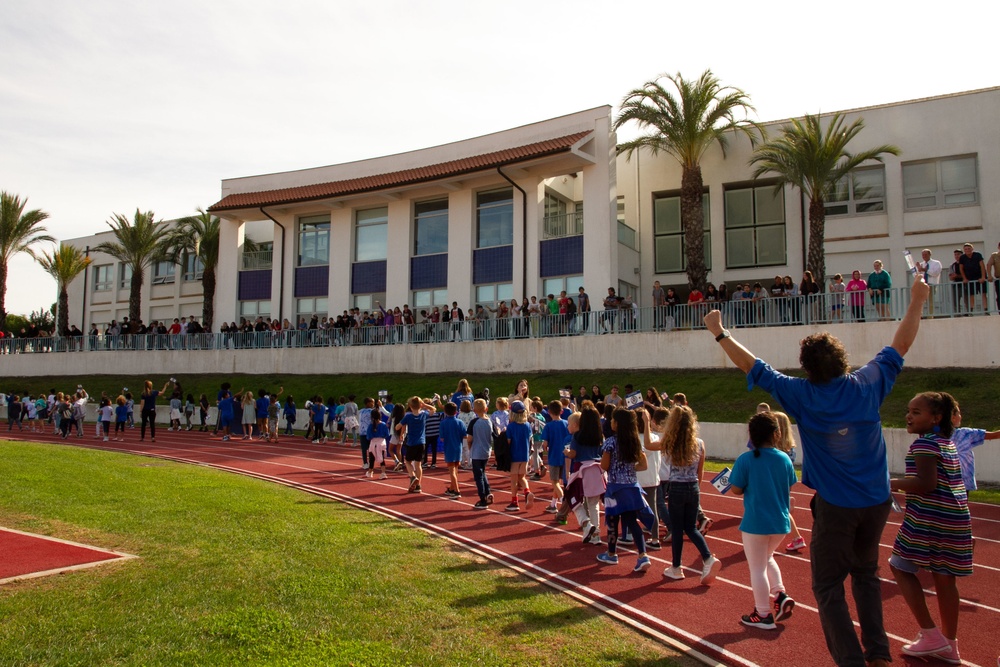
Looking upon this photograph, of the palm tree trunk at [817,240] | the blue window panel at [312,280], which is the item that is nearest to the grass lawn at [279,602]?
the palm tree trunk at [817,240]

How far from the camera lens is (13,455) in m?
17.5

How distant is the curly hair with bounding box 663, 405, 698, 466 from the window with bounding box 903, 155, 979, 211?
26.1 metres

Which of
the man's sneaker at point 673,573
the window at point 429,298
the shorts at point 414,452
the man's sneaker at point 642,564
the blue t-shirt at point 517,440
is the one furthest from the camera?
the window at point 429,298

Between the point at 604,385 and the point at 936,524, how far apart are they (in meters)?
19.0

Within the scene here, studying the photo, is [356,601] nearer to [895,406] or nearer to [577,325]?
[895,406]

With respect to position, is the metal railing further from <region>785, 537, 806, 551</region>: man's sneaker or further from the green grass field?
<region>785, 537, 806, 551</region>: man's sneaker

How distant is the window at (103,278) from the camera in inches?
2031

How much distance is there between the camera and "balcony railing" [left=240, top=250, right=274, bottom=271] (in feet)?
136

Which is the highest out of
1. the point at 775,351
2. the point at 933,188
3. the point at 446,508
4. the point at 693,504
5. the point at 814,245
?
the point at 933,188

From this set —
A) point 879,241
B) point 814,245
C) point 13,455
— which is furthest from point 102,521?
point 879,241

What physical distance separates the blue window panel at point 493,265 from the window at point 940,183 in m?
16.3

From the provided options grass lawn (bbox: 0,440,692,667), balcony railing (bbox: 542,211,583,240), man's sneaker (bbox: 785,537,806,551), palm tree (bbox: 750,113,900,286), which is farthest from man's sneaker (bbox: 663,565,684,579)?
balcony railing (bbox: 542,211,583,240)

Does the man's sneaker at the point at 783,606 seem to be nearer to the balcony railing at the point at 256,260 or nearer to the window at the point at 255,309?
the window at the point at 255,309

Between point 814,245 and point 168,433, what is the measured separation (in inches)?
1001
